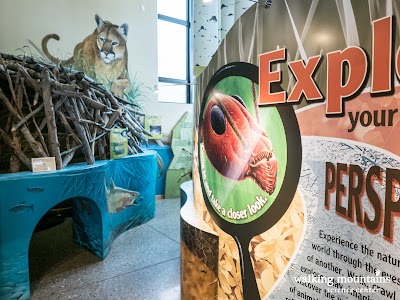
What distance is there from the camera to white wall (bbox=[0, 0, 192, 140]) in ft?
13.3

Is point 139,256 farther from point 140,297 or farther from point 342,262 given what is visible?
point 342,262

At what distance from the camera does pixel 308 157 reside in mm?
1146

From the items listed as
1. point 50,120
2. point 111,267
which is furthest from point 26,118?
point 111,267

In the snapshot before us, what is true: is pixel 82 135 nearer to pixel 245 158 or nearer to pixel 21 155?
pixel 21 155

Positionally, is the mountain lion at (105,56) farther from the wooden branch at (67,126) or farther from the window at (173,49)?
the wooden branch at (67,126)

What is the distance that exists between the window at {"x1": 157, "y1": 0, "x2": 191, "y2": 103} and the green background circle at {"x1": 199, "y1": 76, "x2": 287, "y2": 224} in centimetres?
419

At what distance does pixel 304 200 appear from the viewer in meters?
1.17

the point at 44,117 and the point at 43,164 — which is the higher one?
the point at 44,117

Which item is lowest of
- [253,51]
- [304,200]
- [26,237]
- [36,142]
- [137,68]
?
[26,237]

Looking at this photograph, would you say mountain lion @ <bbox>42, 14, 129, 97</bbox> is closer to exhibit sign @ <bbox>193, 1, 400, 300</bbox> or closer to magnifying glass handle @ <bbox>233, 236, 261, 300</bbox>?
exhibit sign @ <bbox>193, 1, 400, 300</bbox>

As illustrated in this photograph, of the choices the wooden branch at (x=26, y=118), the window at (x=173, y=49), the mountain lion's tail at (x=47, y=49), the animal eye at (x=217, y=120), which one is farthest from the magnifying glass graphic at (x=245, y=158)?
the window at (x=173, y=49)

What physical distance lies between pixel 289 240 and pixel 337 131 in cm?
51

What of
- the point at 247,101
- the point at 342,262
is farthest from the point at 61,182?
the point at 342,262

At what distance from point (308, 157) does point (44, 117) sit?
280cm
